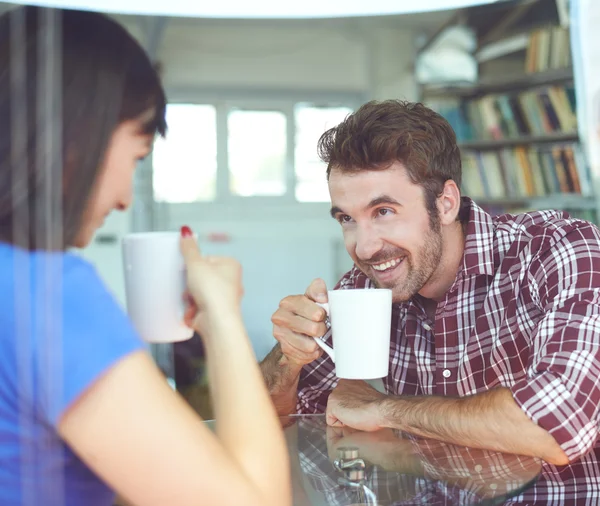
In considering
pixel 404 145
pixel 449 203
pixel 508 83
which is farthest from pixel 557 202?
pixel 404 145

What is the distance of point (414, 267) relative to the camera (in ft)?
2.96

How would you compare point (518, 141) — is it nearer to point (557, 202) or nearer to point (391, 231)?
point (557, 202)

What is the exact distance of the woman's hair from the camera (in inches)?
14.1

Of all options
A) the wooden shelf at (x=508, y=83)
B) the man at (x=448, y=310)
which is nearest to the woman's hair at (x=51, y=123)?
the man at (x=448, y=310)

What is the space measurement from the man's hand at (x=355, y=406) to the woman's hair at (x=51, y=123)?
0.48m

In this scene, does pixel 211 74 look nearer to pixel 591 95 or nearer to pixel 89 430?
pixel 89 430

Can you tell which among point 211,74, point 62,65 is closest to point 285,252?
point 211,74

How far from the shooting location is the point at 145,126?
1.30ft

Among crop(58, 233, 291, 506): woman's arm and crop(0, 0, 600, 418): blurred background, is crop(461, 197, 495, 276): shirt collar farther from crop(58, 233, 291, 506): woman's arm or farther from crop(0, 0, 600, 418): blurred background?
crop(58, 233, 291, 506): woman's arm

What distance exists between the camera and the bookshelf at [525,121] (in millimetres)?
1345

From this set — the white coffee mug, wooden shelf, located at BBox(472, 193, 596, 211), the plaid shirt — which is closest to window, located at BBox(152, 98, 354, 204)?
the white coffee mug

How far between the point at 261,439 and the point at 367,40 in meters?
0.41

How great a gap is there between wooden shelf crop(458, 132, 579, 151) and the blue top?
108cm

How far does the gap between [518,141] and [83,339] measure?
1260 millimetres
